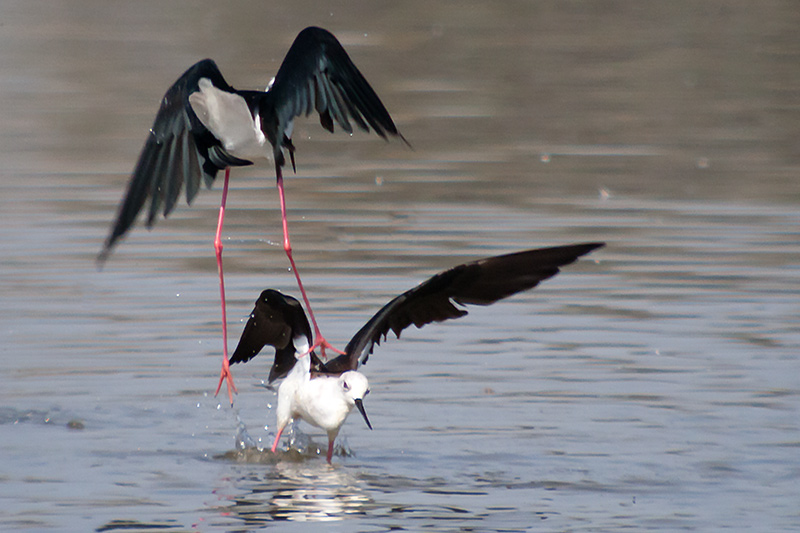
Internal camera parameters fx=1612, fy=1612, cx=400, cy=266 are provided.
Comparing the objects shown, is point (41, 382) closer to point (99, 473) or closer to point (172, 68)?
point (99, 473)

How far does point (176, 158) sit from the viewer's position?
6855 mm

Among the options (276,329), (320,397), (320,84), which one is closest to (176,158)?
(320,84)

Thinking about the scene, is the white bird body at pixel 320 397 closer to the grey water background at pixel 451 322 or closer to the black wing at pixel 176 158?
the grey water background at pixel 451 322

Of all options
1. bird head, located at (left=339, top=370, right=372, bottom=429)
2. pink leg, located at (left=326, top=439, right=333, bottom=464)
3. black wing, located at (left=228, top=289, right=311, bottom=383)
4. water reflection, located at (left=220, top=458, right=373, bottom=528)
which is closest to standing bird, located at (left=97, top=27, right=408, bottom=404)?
black wing, located at (left=228, top=289, right=311, bottom=383)

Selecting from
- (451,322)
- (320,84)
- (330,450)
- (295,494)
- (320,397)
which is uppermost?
(320,84)

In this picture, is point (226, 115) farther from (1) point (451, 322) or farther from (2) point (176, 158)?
(1) point (451, 322)

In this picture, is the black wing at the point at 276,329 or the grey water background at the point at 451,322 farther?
the black wing at the point at 276,329

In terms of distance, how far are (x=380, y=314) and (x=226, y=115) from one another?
1.09m

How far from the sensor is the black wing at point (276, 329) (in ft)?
24.2

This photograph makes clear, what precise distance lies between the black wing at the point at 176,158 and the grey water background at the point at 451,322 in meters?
1.18

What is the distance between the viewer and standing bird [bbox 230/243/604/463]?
7.04 meters

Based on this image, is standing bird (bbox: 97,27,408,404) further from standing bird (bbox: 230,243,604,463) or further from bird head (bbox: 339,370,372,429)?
bird head (bbox: 339,370,372,429)

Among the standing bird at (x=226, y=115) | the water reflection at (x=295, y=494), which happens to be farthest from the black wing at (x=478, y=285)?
the standing bird at (x=226, y=115)

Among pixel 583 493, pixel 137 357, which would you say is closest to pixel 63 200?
pixel 137 357
